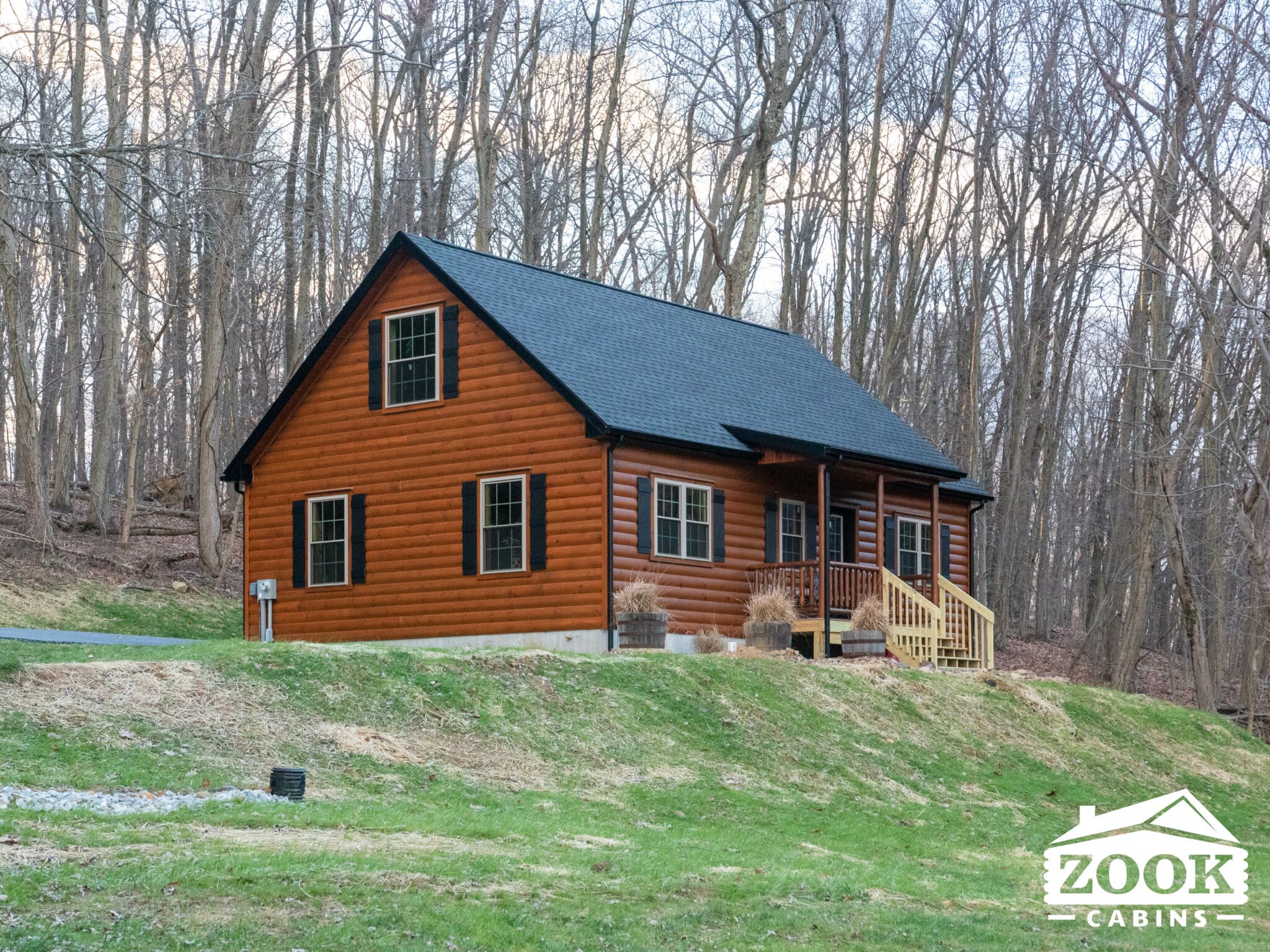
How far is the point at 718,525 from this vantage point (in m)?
22.3

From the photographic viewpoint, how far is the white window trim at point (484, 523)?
21.2 m

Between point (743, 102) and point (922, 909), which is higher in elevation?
point (743, 102)

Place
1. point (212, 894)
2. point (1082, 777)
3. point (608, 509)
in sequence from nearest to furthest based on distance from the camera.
A: point (212, 894) < point (1082, 777) < point (608, 509)

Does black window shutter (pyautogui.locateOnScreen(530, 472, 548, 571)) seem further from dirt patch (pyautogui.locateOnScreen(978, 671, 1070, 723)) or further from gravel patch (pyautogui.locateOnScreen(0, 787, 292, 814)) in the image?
gravel patch (pyautogui.locateOnScreen(0, 787, 292, 814))

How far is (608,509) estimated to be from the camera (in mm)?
20312

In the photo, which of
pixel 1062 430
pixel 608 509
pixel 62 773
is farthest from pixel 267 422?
pixel 1062 430

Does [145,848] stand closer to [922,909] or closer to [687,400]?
[922,909]

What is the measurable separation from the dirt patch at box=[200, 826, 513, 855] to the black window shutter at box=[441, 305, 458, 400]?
12.4 m

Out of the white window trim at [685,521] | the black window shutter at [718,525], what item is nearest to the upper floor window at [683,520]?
the white window trim at [685,521]

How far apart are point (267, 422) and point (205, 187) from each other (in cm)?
1393

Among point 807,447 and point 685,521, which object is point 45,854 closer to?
point 685,521

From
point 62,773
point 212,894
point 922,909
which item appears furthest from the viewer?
point 62,773

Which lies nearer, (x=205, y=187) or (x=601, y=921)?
(x=601, y=921)

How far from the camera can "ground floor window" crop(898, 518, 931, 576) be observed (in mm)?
26922
